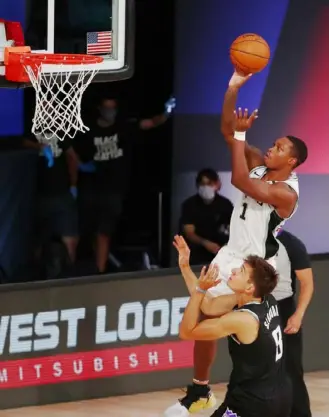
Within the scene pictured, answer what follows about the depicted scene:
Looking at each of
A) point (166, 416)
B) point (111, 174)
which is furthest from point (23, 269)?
point (166, 416)

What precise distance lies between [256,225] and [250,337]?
40.3 inches

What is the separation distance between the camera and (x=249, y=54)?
23.3 ft

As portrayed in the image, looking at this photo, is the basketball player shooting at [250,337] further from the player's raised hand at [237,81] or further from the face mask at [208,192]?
the face mask at [208,192]

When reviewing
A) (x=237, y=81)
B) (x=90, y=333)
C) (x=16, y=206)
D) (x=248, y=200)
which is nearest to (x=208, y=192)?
(x=16, y=206)

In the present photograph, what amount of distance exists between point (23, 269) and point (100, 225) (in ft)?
2.53

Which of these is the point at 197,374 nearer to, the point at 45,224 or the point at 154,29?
the point at 45,224

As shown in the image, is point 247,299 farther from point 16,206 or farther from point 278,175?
point 16,206

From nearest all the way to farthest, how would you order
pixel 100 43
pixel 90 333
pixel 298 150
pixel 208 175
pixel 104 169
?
pixel 298 150
pixel 100 43
pixel 90 333
pixel 208 175
pixel 104 169

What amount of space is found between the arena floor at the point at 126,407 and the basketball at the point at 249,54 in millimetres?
2393

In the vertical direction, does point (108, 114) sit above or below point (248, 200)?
below

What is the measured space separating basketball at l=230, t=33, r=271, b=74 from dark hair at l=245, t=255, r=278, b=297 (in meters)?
1.23

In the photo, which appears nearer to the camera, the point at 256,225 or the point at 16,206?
the point at 256,225

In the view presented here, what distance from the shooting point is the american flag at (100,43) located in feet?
24.2

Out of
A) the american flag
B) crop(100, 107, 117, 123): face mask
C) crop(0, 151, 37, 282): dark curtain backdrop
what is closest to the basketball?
the american flag
